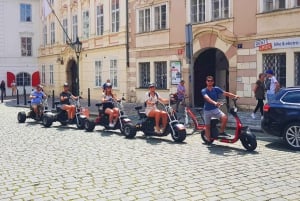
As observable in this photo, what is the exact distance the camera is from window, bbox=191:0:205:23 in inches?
763

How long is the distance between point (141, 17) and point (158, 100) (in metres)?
12.9

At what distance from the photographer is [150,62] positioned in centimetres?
2256

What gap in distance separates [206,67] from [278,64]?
16.1 feet

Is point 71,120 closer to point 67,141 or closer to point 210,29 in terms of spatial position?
point 67,141

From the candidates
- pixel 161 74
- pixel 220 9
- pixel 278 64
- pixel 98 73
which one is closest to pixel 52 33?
pixel 98 73

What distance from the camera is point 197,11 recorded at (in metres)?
19.6

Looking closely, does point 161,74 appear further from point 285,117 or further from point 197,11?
point 285,117

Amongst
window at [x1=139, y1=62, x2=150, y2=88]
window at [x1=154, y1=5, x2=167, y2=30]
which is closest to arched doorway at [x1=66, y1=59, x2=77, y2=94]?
window at [x1=139, y1=62, x2=150, y2=88]

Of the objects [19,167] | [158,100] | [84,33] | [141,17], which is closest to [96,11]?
[84,33]

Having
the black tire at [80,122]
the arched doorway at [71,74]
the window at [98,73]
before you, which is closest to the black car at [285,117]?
the black tire at [80,122]

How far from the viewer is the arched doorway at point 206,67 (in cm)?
2062

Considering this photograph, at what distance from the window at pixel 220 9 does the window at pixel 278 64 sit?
9.25 ft

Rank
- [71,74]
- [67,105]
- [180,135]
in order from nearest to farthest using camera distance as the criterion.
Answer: [180,135] < [67,105] < [71,74]

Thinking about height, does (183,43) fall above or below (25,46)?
below
